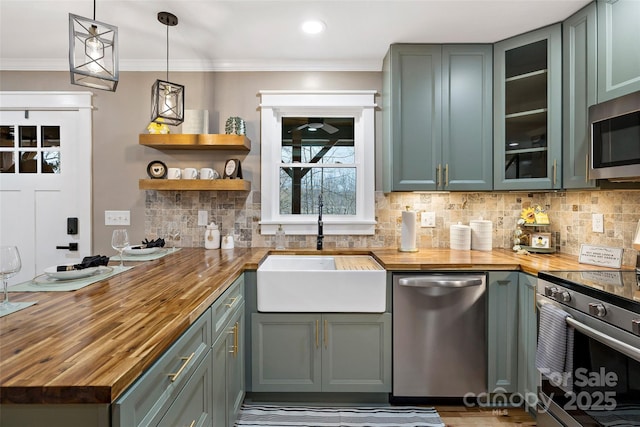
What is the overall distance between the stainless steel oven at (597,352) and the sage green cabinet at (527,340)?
19cm

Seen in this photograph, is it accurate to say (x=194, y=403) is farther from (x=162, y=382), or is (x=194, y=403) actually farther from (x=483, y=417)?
(x=483, y=417)

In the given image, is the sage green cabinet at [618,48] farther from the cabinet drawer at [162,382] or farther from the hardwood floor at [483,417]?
the cabinet drawer at [162,382]

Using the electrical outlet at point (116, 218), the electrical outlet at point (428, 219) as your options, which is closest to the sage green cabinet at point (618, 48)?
the electrical outlet at point (428, 219)

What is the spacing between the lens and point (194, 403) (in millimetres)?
1147

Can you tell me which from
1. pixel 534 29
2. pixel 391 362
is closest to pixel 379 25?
pixel 534 29

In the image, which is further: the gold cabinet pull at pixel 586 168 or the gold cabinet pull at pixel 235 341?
the gold cabinet pull at pixel 586 168

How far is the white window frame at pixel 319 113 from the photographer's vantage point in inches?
104

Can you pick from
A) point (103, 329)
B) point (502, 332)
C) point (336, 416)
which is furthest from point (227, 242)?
point (502, 332)

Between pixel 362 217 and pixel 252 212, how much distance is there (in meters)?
0.91

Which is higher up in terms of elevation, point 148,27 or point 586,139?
point 148,27

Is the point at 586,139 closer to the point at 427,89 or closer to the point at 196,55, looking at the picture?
the point at 427,89

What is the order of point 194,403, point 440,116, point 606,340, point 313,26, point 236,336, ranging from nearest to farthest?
point 194,403 → point 606,340 → point 236,336 → point 313,26 → point 440,116

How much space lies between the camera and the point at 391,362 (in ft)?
6.55

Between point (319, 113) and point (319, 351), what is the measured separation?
6.03ft
